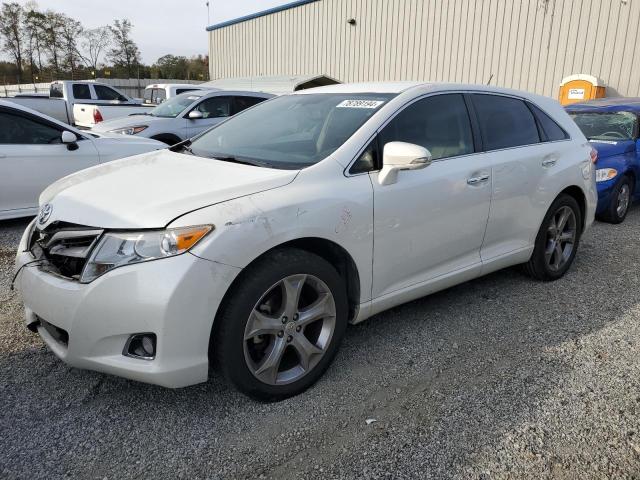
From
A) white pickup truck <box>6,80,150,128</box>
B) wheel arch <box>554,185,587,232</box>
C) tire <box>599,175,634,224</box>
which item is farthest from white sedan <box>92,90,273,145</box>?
wheel arch <box>554,185,587,232</box>

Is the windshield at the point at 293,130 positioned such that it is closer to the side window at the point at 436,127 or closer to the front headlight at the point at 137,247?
the side window at the point at 436,127

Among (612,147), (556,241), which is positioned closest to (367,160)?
(556,241)

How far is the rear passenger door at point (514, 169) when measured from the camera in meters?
3.61

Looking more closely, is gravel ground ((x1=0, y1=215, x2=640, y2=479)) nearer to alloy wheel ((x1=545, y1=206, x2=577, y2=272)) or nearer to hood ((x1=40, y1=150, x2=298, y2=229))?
alloy wheel ((x1=545, y1=206, x2=577, y2=272))

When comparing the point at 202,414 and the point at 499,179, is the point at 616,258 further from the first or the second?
the point at 202,414

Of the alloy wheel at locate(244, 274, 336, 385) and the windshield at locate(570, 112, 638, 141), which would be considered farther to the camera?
the windshield at locate(570, 112, 638, 141)

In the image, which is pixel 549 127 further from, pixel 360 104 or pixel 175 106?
pixel 175 106

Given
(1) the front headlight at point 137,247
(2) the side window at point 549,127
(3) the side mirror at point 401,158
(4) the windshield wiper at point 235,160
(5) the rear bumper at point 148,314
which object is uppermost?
(2) the side window at point 549,127

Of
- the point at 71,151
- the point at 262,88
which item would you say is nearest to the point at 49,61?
the point at 262,88

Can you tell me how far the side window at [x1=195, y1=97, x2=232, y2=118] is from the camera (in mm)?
9786

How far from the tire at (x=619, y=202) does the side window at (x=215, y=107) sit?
6.83 m

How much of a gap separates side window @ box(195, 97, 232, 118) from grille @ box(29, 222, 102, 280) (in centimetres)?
742

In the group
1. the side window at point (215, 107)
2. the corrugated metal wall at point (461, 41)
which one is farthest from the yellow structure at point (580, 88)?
the side window at point (215, 107)

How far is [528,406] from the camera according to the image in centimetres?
262
